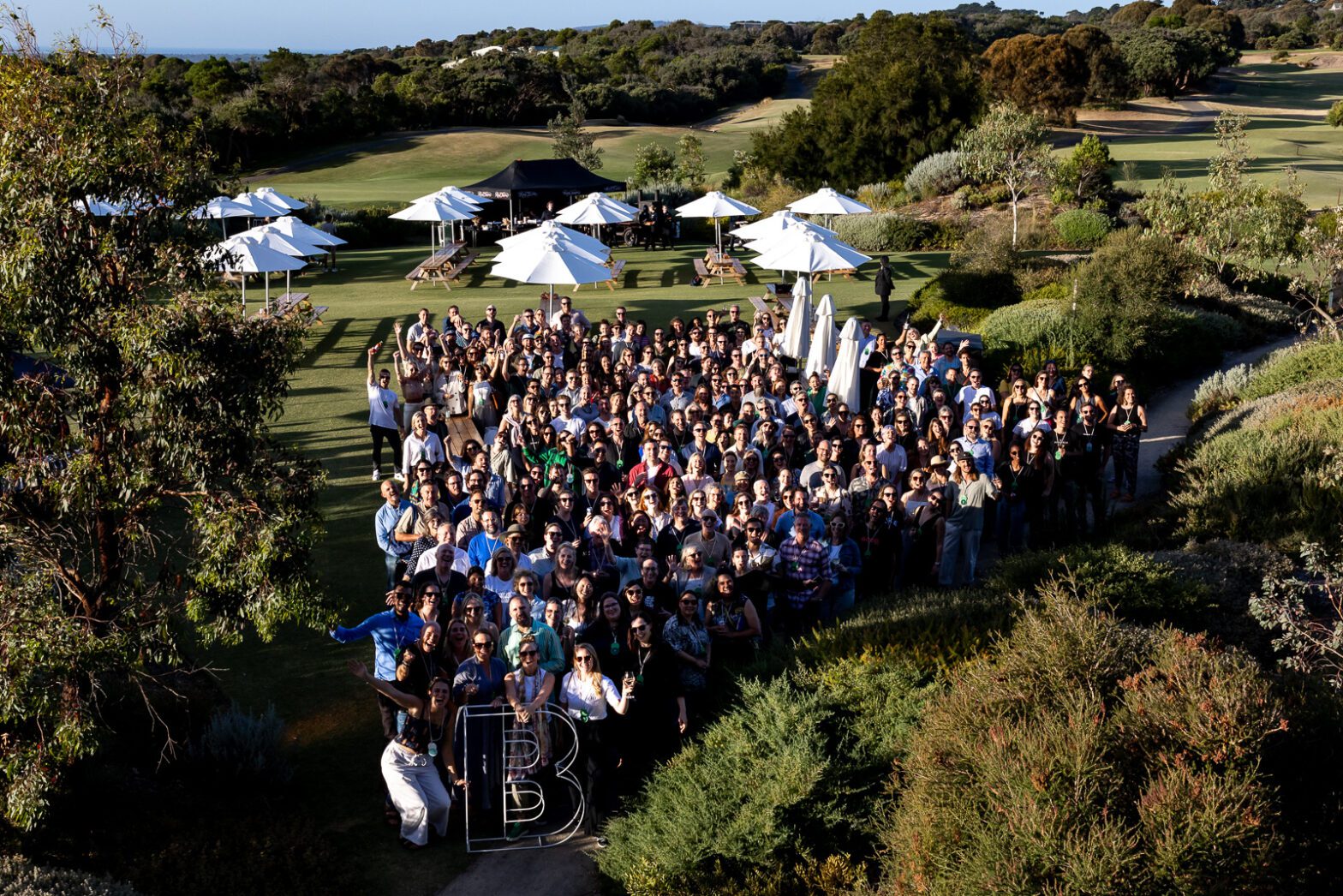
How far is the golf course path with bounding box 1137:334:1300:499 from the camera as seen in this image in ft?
45.0

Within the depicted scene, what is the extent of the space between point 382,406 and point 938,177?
27.9 m

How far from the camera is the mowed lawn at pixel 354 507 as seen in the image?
748cm

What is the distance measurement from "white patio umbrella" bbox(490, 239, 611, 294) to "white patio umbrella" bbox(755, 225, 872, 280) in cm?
283

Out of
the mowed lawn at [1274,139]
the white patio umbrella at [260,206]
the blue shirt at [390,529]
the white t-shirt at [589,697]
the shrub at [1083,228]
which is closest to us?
the white t-shirt at [589,697]

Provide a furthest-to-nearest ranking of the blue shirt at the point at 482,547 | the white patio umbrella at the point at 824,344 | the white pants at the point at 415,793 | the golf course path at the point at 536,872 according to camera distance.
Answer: the white patio umbrella at the point at 824,344 → the blue shirt at the point at 482,547 → the white pants at the point at 415,793 → the golf course path at the point at 536,872

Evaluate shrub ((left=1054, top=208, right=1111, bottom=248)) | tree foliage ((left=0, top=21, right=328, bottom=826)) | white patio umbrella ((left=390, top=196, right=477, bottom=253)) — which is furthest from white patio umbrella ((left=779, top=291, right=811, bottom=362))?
shrub ((left=1054, top=208, right=1111, bottom=248))

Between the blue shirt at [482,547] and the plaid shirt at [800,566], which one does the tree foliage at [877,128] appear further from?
the blue shirt at [482,547]

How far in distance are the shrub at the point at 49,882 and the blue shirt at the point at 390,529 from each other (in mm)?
3630

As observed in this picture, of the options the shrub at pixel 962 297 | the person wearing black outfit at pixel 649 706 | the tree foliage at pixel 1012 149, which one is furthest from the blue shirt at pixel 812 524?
the tree foliage at pixel 1012 149

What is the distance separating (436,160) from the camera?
57.8m

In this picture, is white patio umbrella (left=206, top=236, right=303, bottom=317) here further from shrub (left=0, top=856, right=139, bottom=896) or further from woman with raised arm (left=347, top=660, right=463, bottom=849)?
shrub (left=0, top=856, right=139, bottom=896)

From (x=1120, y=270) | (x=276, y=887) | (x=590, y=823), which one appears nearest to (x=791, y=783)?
(x=590, y=823)

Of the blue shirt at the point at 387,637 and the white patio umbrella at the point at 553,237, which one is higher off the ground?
the white patio umbrella at the point at 553,237

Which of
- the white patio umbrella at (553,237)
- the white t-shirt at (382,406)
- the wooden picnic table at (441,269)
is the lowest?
the white t-shirt at (382,406)
